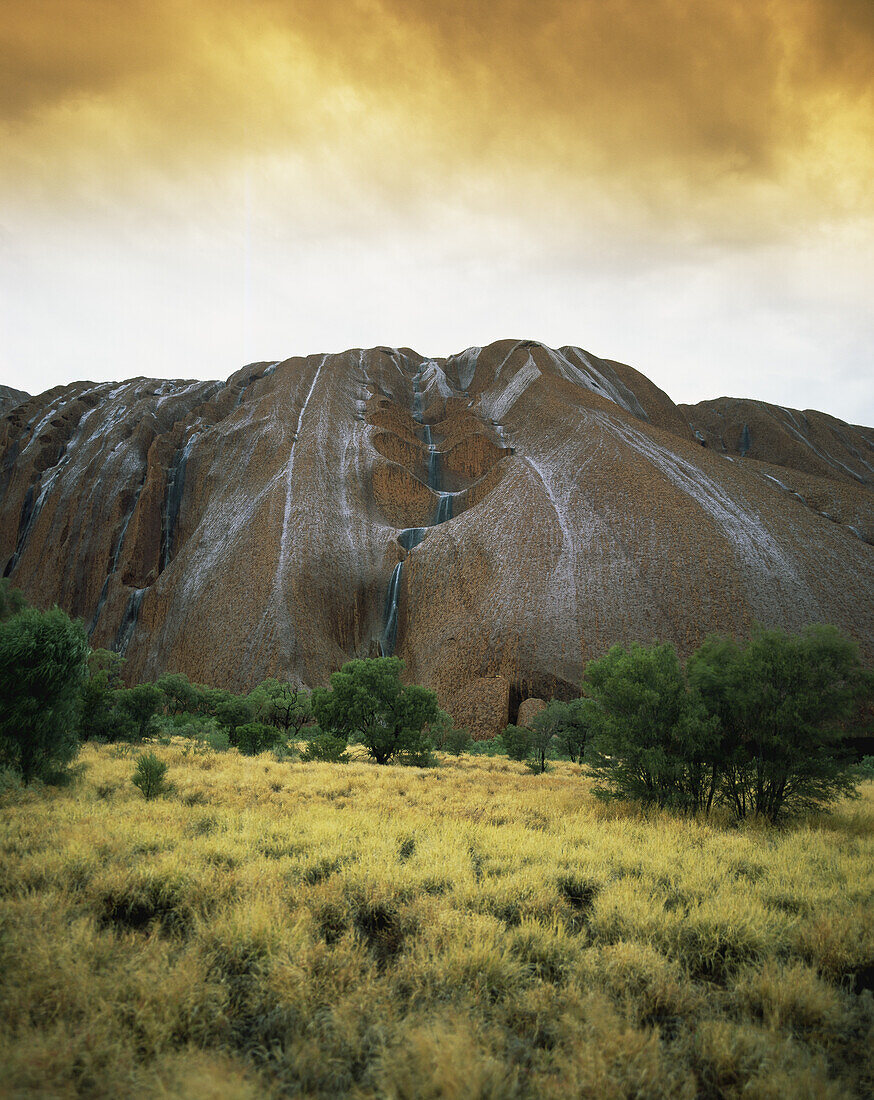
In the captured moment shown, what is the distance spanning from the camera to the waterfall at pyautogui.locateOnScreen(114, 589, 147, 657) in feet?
169

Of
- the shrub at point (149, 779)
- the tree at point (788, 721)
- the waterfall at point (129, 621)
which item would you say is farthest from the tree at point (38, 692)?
the waterfall at point (129, 621)

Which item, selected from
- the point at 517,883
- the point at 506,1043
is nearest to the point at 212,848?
the point at 517,883

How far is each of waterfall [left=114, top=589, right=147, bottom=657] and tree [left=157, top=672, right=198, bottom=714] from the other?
826 inches

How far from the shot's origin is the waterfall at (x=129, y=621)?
2025 inches

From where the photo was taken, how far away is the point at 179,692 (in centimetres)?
3291

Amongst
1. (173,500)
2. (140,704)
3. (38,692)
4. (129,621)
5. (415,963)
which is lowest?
(129,621)

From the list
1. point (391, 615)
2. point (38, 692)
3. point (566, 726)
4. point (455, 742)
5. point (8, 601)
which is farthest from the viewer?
point (391, 615)

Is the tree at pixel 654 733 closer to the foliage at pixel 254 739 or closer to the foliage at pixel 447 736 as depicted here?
the foliage at pixel 254 739

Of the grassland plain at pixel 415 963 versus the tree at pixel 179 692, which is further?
the tree at pixel 179 692

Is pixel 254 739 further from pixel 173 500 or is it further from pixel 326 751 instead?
pixel 173 500

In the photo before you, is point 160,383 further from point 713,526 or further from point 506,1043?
point 506,1043

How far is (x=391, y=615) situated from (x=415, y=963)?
4185 centimetres

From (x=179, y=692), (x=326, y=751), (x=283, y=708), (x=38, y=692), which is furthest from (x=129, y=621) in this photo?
(x=38, y=692)

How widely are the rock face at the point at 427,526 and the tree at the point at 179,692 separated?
576 cm
